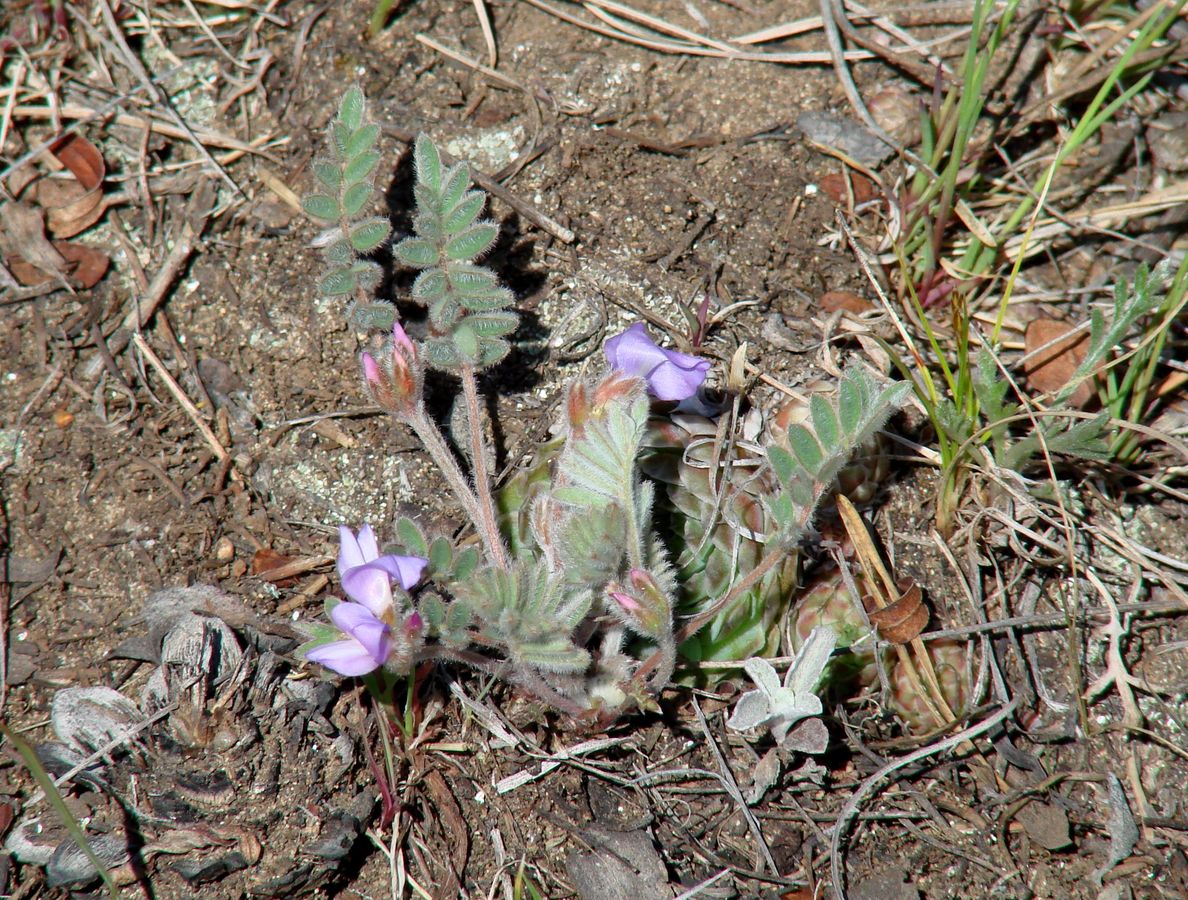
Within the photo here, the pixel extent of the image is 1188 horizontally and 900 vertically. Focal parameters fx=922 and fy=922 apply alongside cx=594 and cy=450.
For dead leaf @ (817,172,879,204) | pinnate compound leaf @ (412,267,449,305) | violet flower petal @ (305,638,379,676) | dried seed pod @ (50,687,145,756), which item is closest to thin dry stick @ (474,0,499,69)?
dead leaf @ (817,172,879,204)

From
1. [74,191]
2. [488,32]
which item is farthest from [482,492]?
[74,191]

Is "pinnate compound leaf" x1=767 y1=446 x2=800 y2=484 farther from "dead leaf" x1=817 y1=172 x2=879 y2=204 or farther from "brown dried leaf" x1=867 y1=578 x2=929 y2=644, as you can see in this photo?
"dead leaf" x1=817 y1=172 x2=879 y2=204

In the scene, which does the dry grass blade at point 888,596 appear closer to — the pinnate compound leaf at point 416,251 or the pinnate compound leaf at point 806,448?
the pinnate compound leaf at point 806,448

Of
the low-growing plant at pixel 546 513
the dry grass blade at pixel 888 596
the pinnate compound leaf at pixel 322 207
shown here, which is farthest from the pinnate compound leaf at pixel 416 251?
the dry grass blade at pixel 888 596

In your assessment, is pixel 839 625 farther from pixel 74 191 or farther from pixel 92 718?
pixel 74 191

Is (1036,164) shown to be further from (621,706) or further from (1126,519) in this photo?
(621,706)

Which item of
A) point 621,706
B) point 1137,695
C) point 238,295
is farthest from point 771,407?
point 238,295

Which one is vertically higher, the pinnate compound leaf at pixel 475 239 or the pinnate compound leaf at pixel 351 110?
the pinnate compound leaf at pixel 351 110

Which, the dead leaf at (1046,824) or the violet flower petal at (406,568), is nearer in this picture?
the violet flower petal at (406,568)
